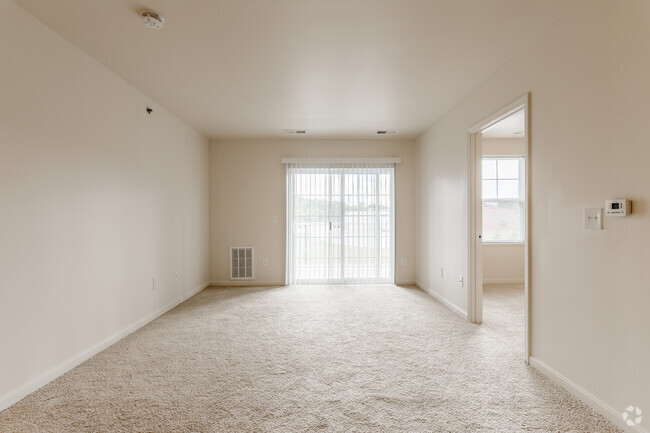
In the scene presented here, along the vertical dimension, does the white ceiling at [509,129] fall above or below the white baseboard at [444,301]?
above

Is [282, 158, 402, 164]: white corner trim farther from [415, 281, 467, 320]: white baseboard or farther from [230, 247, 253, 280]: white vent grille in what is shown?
[415, 281, 467, 320]: white baseboard

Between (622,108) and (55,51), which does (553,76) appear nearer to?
(622,108)

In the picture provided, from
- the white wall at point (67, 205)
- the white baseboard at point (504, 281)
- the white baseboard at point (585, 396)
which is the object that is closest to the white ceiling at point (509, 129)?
the white baseboard at point (504, 281)

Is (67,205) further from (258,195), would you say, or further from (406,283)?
(406,283)

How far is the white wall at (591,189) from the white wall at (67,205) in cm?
353

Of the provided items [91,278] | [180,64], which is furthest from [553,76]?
[91,278]

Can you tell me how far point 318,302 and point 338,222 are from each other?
1.60 metres

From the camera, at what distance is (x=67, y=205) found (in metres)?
2.48

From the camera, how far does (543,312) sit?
2.41 meters

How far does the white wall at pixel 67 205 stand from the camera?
203 centimetres

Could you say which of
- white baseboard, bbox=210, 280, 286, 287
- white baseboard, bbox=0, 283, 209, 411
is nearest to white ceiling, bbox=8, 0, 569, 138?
white baseboard, bbox=0, 283, 209, 411

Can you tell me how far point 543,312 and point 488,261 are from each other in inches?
137

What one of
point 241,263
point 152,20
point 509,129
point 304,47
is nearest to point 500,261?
point 509,129

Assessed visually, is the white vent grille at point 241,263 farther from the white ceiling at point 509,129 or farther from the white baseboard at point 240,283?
the white ceiling at point 509,129
